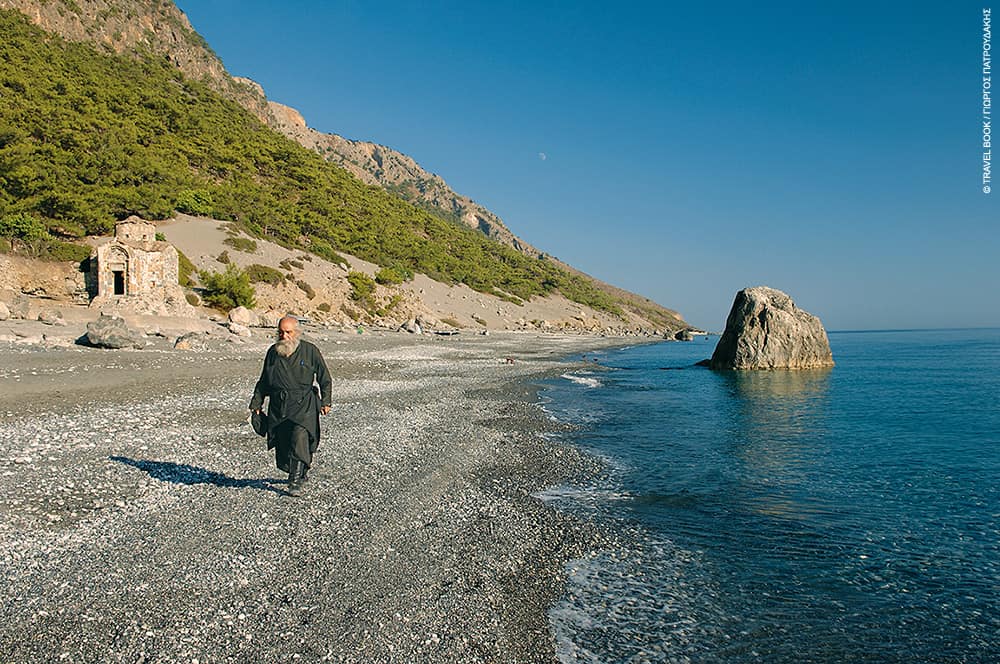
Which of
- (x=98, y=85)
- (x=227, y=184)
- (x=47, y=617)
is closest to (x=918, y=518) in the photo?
(x=47, y=617)

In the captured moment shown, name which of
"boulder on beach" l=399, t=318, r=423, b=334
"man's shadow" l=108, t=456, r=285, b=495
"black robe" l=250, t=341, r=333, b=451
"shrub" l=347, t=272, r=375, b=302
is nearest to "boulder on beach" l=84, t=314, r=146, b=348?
"man's shadow" l=108, t=456, r=285, b=495

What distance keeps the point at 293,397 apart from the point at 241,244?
49617 millimetres

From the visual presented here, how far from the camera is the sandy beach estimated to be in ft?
14.7

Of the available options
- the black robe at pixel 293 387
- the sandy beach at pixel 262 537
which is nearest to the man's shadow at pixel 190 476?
the sandy beach at pixel 262 537

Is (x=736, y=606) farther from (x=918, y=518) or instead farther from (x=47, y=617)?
(x=47, y=617)

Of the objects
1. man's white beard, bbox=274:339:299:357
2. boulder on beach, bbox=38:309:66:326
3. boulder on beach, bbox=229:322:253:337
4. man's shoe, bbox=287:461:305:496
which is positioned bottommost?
man's shoe, bbox=287:461:305:496

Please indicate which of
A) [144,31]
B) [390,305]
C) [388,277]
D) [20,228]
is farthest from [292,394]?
[144,31]

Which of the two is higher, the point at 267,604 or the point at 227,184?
the point at 227,184

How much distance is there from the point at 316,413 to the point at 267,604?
3.13m

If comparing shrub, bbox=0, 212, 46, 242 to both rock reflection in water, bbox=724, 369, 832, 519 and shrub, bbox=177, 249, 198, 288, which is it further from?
rock reflection in water, bbox=724, 369, 832, 519

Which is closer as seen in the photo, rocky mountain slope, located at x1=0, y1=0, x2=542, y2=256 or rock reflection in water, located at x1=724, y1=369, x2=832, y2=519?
rock reflection in water, located at x1=724, y1=369, x2=832, y2=519

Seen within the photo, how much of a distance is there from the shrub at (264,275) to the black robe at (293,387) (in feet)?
147

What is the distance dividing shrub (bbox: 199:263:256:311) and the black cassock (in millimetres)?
37715

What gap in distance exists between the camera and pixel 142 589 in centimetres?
509
